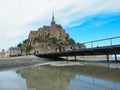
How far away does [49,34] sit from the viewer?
144000 millimetres

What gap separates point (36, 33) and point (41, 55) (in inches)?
4289

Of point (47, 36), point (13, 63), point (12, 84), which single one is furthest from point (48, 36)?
point (12, 84)

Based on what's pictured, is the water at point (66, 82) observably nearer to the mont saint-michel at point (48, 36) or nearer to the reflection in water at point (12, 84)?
the reflection in water at point (12, 84)

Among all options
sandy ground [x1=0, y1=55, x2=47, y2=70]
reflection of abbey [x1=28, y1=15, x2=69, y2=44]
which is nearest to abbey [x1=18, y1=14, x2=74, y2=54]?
reflection of abbey [x1=28, y1=15, x2=69, y2=44]

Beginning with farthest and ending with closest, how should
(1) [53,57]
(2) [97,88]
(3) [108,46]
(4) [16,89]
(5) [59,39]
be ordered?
(5) [59,39], (1) [53,57], (3) [108,46], (4) [16,89], (2) [97,88]

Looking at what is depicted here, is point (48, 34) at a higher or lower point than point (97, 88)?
higher

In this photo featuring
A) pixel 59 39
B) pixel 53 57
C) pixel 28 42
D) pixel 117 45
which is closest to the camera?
pixel 117 45

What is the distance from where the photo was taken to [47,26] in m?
147

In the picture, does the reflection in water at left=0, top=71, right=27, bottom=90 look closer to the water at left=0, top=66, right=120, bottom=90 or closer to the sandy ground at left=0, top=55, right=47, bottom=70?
the water at left=0, top=66, right=120, bottom=90

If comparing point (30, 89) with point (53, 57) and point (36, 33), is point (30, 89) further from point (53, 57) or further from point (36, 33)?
point (36, 33)

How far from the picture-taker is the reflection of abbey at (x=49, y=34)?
142 metres

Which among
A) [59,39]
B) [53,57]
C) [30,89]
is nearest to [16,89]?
[30,89]

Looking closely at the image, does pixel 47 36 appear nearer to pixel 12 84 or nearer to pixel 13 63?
pixel 13 63

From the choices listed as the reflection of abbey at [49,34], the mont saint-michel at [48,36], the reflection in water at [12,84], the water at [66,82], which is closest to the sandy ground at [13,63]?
the reflection in water at [12,84]
